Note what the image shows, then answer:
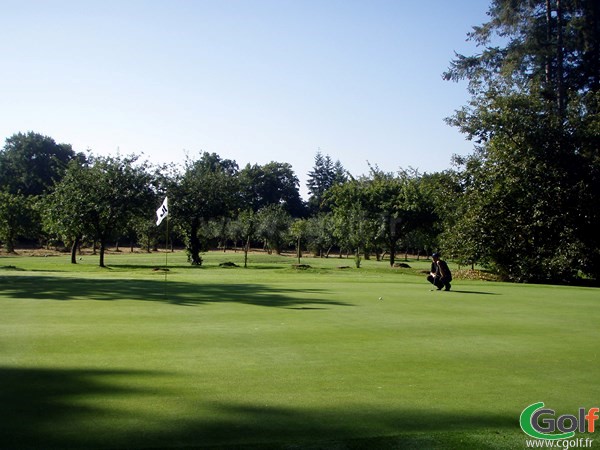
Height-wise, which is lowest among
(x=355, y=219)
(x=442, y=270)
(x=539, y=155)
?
(x=442, y=270)

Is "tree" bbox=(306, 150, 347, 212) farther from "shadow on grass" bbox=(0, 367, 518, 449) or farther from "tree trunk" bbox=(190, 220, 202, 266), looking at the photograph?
"shadow on grass" bbox=(0, 367, 518, 449)

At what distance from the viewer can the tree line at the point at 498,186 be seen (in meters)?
37.9

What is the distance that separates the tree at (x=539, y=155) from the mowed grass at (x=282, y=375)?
908 inches

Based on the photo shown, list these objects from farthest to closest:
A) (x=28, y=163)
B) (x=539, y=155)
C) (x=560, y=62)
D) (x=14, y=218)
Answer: (x=28, y=163)
(x=14, y=218)
(x=560, y=62)
(x=539, y=155)

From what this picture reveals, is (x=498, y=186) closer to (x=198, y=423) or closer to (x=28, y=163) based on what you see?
(x=198, y=423)

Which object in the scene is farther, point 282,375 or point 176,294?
point 176,294

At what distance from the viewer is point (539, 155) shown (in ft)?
126

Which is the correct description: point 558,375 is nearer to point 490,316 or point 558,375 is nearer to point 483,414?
point 483,414

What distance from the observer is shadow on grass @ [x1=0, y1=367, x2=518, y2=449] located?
19.1 feet

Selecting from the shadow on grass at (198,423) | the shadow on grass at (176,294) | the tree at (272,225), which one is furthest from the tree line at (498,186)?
the shadow on grass at (198,423)

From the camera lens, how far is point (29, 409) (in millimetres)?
6625

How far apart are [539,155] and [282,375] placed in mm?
34513

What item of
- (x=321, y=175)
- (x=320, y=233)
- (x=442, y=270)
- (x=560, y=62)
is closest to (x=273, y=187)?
(x=321, y=175)

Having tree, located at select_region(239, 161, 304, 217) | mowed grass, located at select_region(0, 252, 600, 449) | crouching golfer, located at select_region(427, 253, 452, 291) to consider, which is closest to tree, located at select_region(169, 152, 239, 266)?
crouching golfer, located at select_region(427, 253, 452, 291)
